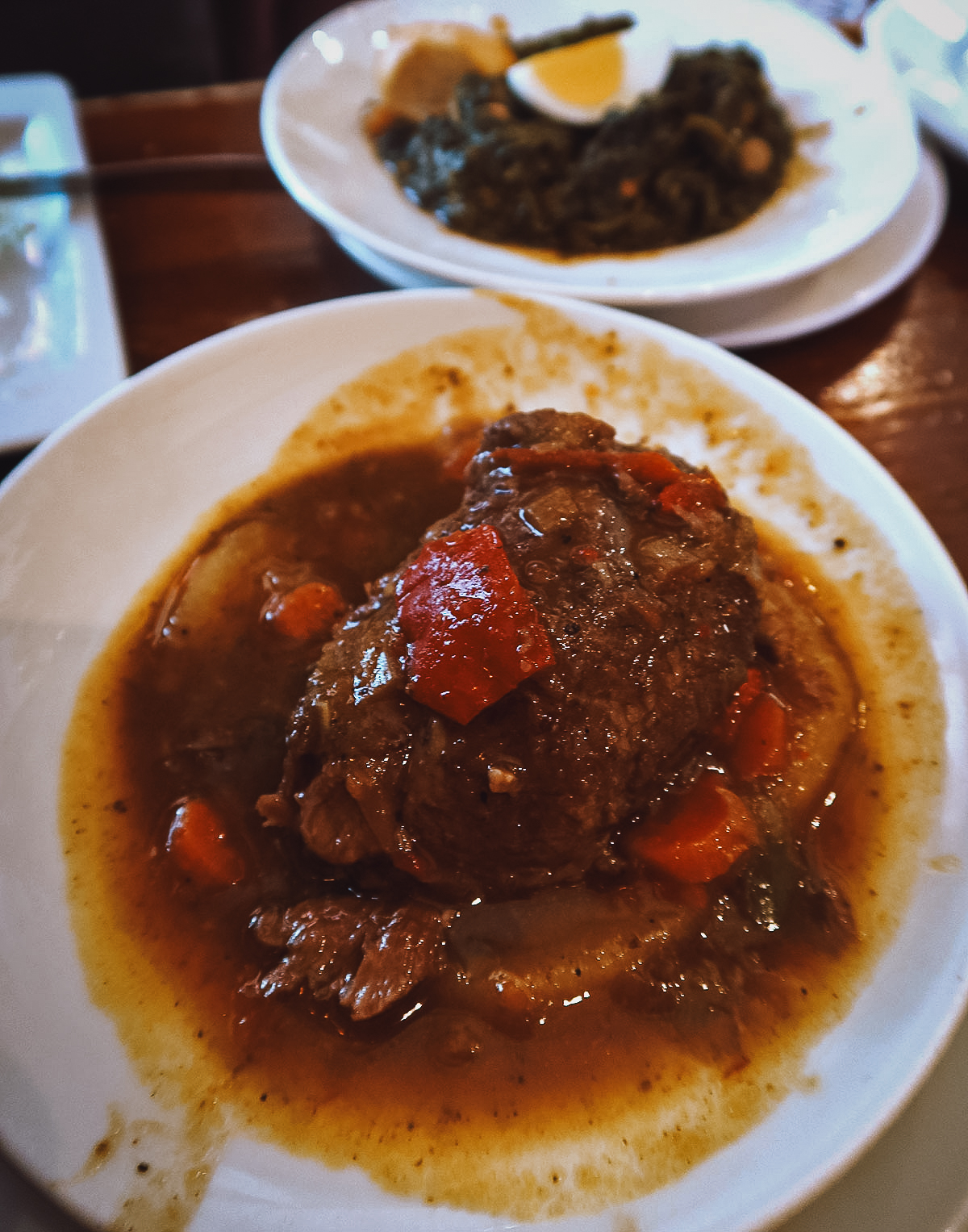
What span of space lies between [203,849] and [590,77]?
420 centimetres

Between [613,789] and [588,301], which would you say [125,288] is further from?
[613,789]

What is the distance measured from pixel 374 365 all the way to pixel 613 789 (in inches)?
78.2

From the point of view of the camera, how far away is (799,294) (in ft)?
12.2

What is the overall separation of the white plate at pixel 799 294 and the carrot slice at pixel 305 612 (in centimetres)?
160

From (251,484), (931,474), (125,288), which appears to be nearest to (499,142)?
(125,288)

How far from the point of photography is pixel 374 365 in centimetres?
318

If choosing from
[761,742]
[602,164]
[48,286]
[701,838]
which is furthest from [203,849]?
[602,164]

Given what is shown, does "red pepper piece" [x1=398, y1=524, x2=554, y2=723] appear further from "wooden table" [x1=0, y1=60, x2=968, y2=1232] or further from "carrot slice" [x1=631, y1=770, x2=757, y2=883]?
"wooden table" [x1=0, y1=60, x2=968, y2=1232]

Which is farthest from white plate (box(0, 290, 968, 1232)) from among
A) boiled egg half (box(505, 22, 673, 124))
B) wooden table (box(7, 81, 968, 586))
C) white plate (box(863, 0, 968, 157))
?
white plate (box(863, 0, 968, 157))

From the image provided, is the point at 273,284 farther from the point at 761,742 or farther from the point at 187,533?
the point at 761,742

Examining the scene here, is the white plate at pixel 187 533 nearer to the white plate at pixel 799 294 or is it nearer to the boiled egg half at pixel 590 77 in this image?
the white plate at pixel 799 294

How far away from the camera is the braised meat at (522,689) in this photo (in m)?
A: 1.99

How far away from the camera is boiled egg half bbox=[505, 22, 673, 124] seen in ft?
13.8

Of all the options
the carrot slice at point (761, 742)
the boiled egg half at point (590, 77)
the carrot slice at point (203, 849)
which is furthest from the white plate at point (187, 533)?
the boiled egg half at point (590, 77)
